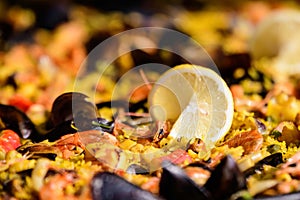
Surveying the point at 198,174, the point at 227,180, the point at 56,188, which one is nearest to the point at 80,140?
the point at 56,188

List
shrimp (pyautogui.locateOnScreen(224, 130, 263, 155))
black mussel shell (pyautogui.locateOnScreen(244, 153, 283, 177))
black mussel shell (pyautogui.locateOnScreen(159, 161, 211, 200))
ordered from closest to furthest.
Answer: black mussel shell (pyautogui.locateOnScreen(159, 161, 211, 200))
black mussel shell (pyautogui.locateOnScreen(244, 153, 283, 177))
shrimp (pyautogui.locateOnScreen(224, 130, 263, 155))

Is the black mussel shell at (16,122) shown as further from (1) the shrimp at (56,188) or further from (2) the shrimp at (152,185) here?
(2) the shrimp at (152,185)

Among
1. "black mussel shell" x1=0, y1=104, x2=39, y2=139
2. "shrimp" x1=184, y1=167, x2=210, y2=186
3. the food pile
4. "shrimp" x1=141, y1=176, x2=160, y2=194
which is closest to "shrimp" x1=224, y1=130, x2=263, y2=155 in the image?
the food pile

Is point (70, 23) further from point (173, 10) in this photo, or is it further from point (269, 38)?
point (269, 38)

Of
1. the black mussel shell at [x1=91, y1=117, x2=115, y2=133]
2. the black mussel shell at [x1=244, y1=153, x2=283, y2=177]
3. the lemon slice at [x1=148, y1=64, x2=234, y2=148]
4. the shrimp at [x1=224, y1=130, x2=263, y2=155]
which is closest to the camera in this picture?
the black mussel shell at [x1=244, y1=153, x2=283, y2=177]

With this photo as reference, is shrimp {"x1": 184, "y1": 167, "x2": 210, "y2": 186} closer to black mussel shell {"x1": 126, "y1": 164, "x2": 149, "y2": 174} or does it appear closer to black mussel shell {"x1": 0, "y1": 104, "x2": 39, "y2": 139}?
black mussel shell {"x1": 126, "y1": 164, "x2": 149, "y2": 174}

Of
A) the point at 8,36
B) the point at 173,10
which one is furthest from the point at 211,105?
the point at 173,10
